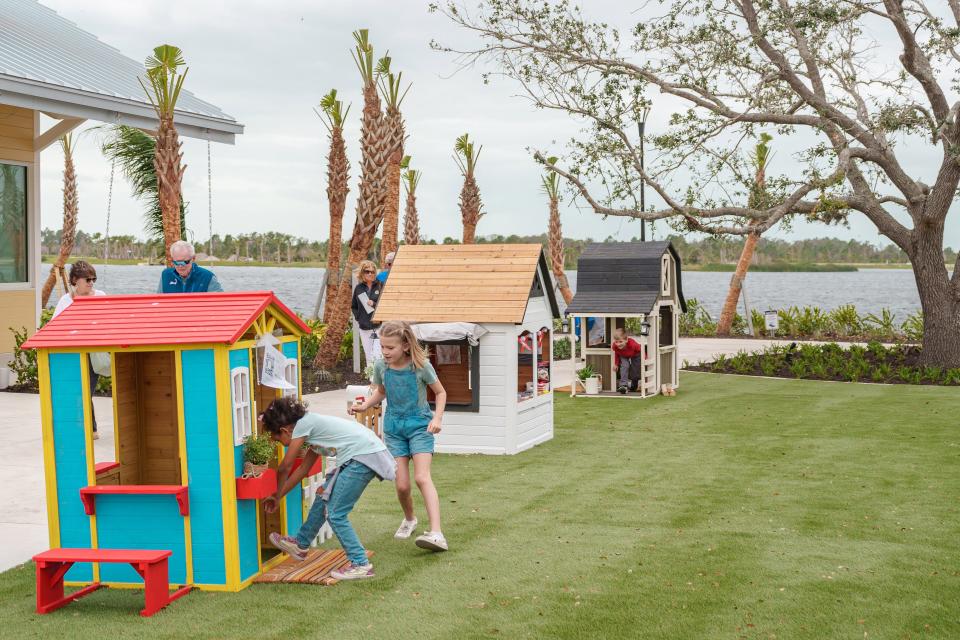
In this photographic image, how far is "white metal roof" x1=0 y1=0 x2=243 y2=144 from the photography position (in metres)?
13.8

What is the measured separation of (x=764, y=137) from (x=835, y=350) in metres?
14.2

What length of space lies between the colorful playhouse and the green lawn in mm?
294

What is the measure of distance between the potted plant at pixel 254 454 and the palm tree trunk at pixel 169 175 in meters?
11.9

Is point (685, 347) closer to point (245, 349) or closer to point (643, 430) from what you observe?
point (643, 430)

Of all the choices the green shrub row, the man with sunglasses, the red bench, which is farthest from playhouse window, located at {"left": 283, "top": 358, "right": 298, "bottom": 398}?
the green shrub row

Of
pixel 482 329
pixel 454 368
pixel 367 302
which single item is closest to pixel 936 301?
pixel 367 302

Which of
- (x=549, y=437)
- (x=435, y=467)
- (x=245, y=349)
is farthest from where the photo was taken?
(x=549, y=437)

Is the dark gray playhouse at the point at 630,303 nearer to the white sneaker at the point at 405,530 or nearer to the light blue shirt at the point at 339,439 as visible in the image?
the white sneaker at the point at 405,530

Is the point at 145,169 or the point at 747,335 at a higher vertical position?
the point at 145,169

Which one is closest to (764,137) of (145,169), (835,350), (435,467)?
(835,350)

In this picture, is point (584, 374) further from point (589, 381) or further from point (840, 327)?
point (840, 327)

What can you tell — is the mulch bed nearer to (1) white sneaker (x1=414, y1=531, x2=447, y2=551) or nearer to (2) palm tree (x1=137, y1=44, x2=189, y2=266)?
(2) palm tree (x1=137, y1=44, x2=189, y2=266)

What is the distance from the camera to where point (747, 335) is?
30.2 meters

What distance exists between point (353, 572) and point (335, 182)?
73.7 feet
